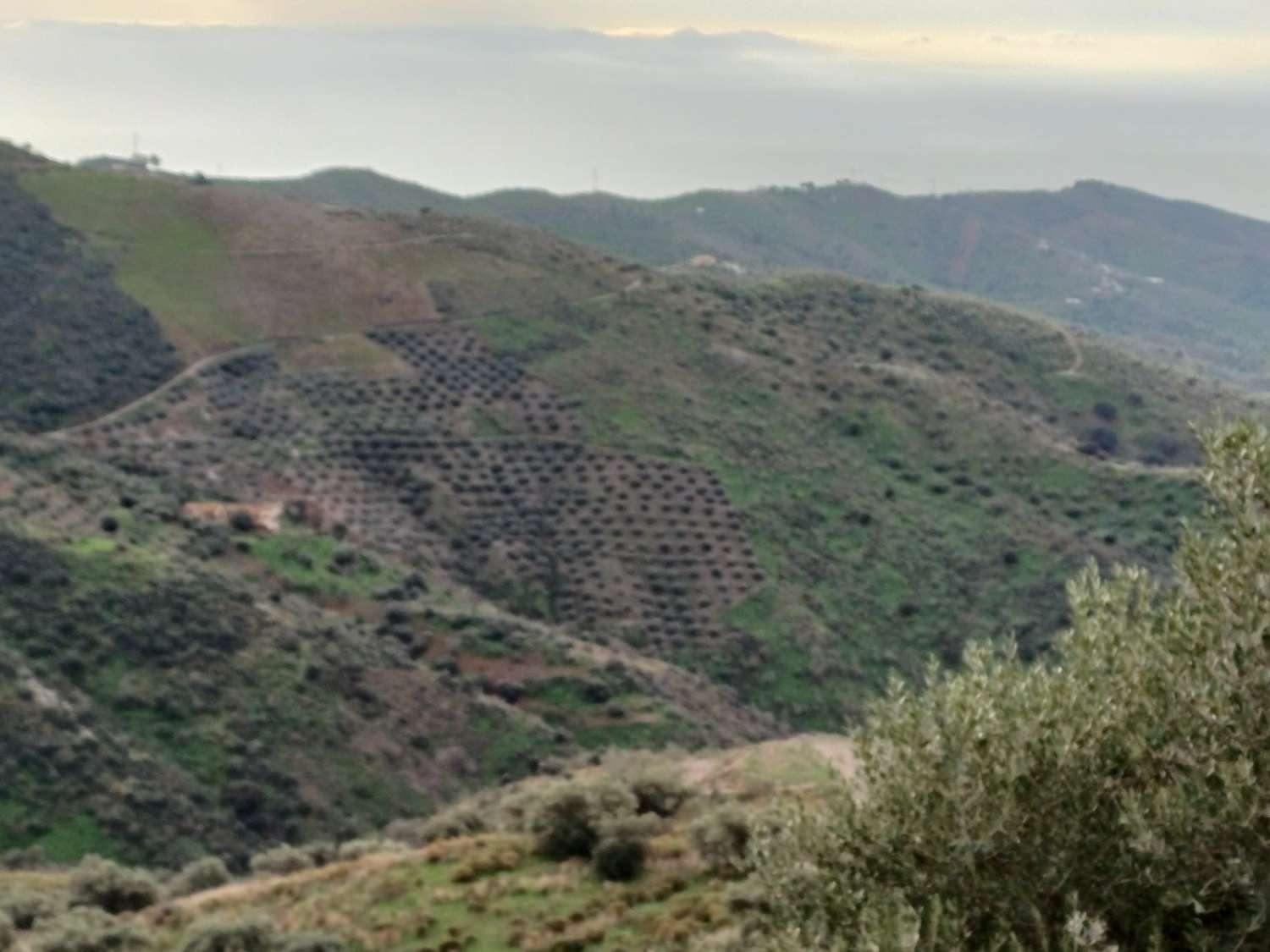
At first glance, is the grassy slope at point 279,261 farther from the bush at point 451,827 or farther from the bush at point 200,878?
the bush at point 200,878

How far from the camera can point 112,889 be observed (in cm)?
3059

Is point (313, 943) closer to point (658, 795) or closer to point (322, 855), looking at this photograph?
point (658, 795)

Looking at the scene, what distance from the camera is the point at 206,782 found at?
51.3m

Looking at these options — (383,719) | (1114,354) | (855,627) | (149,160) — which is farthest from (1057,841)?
(149,160)

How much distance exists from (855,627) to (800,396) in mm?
24187

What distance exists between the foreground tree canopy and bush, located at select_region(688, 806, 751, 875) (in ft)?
40.1

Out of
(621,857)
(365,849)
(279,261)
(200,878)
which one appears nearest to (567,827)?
(621,857)

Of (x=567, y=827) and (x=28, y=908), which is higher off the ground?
(x=567, y=827)

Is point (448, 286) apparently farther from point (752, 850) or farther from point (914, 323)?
point (752, 850)

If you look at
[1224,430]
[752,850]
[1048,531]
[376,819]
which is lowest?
[376,819]

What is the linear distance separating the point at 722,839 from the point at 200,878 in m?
12.5

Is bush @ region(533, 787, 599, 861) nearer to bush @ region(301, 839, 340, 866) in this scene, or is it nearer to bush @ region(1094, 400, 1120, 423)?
bush @ region(301, 839, 340, 866)

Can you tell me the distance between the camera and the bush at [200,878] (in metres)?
32.7

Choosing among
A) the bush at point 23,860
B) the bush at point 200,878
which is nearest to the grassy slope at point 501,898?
the bush at point 200,878
